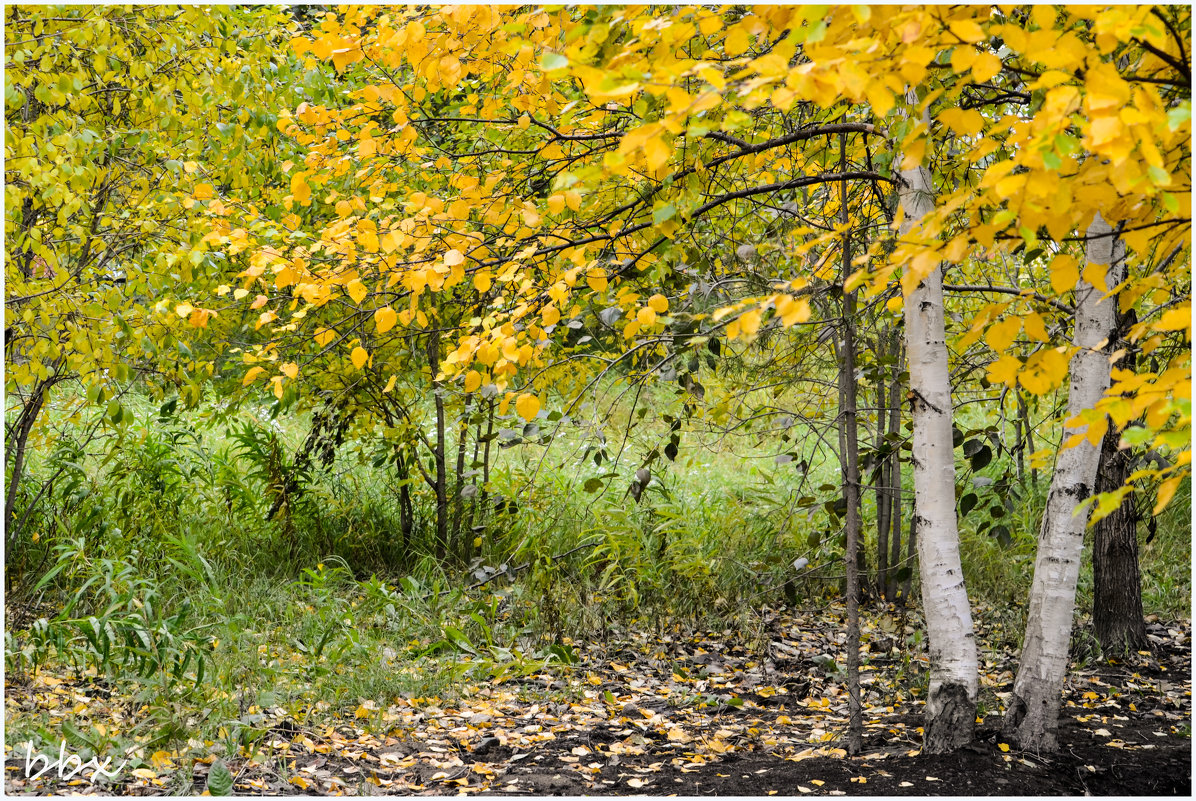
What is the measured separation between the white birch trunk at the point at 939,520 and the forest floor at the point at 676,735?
159mm

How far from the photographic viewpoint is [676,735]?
11.2ft

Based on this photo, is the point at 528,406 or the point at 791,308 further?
the point at 528,406

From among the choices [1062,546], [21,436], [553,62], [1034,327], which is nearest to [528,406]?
[553,62]

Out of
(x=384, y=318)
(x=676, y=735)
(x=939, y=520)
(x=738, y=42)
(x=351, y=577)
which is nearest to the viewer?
(x=738, y=42)

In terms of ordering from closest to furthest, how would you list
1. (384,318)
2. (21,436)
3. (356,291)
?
(356,291) < (384,318) < (21,436)

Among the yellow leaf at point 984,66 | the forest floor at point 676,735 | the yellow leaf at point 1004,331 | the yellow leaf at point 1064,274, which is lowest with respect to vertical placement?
the forest floor at point 676,735

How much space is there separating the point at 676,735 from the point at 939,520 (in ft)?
4.30

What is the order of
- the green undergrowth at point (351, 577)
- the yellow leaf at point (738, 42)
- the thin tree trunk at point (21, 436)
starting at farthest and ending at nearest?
the thin tree trunk at point (21, 436) < the green undergrowth at point (351, 577) < the yellow leaf at point (738, 42)

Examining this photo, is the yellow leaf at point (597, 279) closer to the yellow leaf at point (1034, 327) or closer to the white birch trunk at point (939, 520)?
the white birch trunk at point (939, 520)

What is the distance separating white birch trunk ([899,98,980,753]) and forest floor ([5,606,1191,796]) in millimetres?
159

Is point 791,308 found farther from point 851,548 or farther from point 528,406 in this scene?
point 851,548

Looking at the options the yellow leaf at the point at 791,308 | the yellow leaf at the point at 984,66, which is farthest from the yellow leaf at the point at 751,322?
→ the yellow leaf at the point at 984,66

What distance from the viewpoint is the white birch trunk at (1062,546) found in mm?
2844

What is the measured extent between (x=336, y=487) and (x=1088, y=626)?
4.37 m
